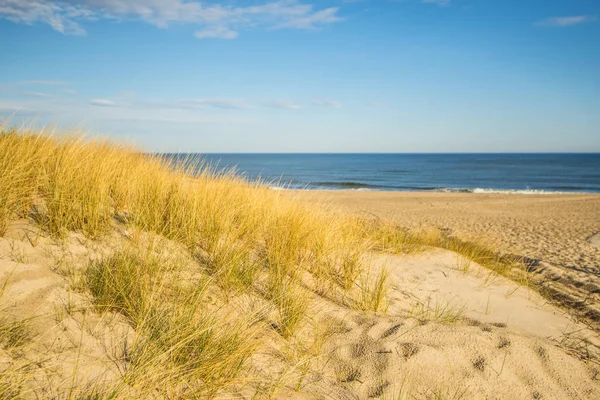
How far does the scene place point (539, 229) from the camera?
10.9 meters

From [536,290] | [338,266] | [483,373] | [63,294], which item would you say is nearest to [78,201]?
[63,294]

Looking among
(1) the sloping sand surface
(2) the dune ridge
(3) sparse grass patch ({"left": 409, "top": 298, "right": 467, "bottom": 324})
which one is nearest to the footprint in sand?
(2) the dune ridge

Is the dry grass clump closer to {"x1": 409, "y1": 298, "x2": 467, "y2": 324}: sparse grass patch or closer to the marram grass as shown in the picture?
the marram grass

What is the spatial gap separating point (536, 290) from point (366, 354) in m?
3.93

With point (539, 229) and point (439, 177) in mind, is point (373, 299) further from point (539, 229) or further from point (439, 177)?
point (439, 177)

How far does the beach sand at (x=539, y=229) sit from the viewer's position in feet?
19.1

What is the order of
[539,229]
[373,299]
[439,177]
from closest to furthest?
[373,299]
[539,229]
[439,177]

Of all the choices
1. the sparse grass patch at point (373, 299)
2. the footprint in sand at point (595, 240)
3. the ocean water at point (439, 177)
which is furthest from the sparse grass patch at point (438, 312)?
the footprint in sand at point (595, 240)

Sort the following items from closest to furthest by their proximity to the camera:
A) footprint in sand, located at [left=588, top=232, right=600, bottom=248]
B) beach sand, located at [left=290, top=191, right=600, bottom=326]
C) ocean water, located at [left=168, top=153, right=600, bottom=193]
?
beach sand, located at [left=290, top=191, right=600, bottom=326], footprint in sand, located at [left=588, top=232, right=600, bottom=248], ocean water, located at [left=168, top=153, right=600, bottom=193]

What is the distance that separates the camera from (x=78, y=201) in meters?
3.64

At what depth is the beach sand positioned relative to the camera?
19.1 ft

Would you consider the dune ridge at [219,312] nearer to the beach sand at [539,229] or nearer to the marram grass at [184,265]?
the marram grass at [184,265]

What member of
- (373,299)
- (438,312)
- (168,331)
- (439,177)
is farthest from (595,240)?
(439,177)

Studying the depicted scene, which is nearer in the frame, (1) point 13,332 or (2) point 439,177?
(1) point 13,332
